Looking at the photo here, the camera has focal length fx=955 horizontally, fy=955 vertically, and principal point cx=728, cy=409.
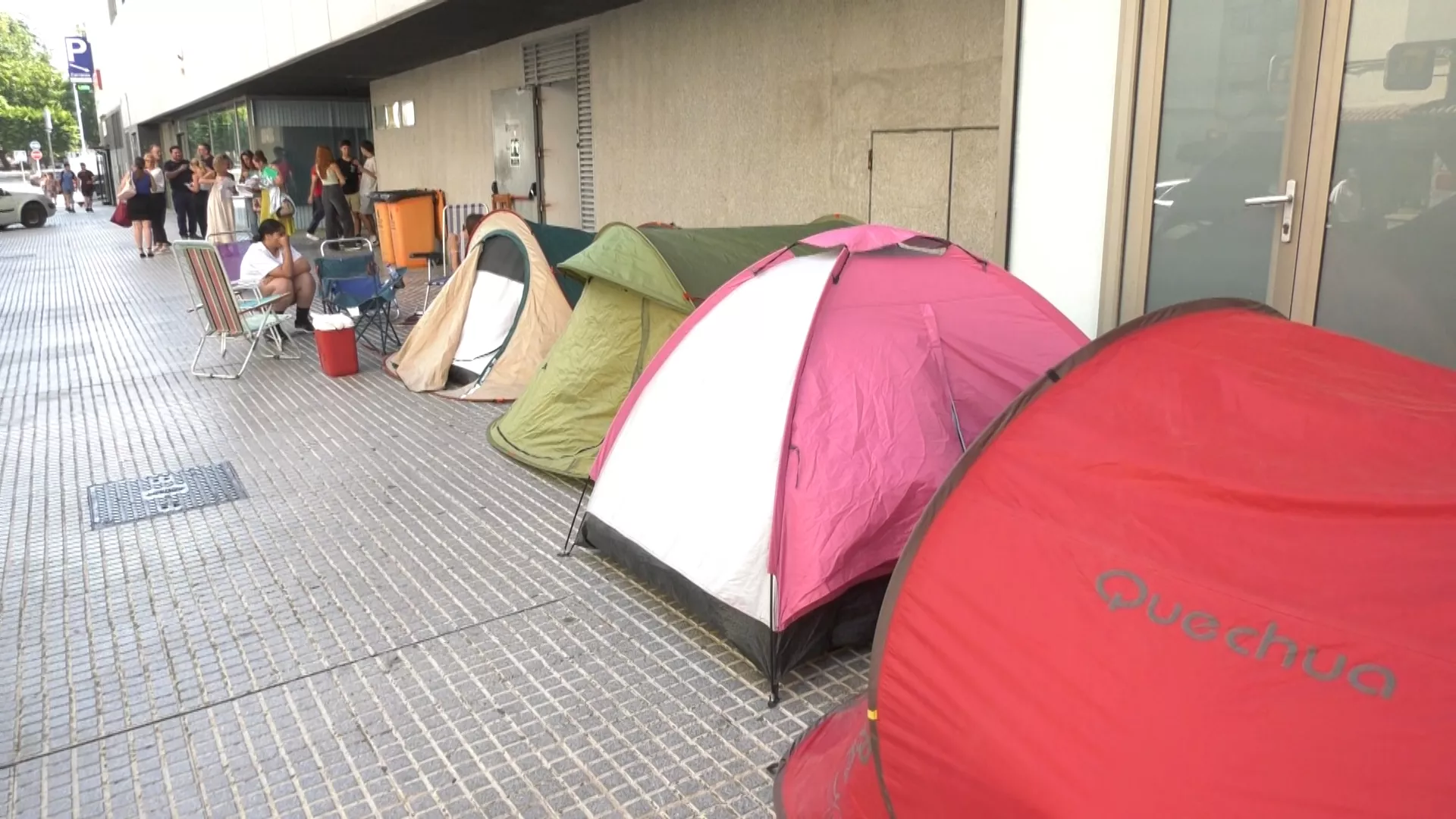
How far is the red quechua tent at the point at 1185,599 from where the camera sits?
1.73 m

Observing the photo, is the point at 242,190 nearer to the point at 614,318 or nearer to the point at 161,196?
the point at 161,196

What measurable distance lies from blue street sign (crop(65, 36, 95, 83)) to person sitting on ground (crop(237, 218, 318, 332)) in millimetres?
48074

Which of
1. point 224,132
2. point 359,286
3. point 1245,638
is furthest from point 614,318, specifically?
point 224,132

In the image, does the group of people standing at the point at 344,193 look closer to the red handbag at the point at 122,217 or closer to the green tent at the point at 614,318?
the red handbag at the point at 122,217

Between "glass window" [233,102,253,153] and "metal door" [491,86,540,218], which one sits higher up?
"glass window" [233,102,253,153]

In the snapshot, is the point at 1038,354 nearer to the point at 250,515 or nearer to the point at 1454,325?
the point at 1454,325

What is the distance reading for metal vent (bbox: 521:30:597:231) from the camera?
39.6ft

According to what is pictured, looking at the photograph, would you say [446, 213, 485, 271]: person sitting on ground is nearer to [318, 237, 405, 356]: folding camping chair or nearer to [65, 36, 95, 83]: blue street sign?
[318, 237, 405, 356]: folding camping chair

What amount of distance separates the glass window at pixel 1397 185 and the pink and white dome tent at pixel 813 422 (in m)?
1.14

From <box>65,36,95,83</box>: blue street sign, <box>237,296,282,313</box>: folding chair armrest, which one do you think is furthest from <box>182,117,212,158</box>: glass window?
<box>237,296,282,313</box>: folding chair armrest

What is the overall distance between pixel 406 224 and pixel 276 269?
5.70 m

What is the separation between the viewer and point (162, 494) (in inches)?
232

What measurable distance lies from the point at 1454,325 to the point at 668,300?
11.8 ft

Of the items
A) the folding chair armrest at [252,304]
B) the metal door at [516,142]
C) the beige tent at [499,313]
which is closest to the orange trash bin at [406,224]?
the metal door at [516,142]
